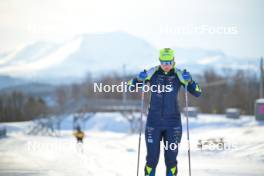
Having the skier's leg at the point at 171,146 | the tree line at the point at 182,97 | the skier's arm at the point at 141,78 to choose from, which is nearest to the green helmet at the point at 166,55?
the skier's arm at the point at 141,78

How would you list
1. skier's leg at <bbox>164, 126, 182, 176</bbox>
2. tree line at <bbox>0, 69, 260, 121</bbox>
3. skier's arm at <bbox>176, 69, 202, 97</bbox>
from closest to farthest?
skier's leg at <bbox>164, 126, 182, 176</bbox> < skier's arm at <bbox>176, 69, 202, 97</bbox> < tree line at <bbox>0, 69, 260, 121</bbox>

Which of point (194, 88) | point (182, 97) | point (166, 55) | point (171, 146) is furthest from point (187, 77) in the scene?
point (182, 97)

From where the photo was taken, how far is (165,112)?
595 cm

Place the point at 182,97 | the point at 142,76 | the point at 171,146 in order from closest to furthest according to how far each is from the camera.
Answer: the point at 171,146, the point at 142,76, the point at 182,97

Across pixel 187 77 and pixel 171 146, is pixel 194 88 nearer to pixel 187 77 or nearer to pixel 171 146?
pixel 187 77

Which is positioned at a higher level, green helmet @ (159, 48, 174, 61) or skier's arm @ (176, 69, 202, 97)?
green helmet @ (159, 48, 174, 61)

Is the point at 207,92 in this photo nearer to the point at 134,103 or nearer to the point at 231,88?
the point at 231,88

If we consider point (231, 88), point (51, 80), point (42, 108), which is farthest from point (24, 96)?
point (51, 80)

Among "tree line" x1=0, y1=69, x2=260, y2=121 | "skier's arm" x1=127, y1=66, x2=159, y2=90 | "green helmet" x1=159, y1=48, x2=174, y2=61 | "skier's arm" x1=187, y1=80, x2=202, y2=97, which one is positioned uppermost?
"green helmet" x1=159, y1=48, x2=174, y2=61

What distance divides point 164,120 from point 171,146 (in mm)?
387

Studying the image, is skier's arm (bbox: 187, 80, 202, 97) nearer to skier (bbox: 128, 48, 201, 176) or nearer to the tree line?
skier (bbox: 128, 48, 201, 176)

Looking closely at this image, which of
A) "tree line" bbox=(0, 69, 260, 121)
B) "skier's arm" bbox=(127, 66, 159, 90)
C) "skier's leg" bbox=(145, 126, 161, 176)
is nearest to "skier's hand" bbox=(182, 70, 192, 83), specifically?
"skier's arm" bbox=(127, 66, 159, 90)

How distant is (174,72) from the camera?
6.18 metres

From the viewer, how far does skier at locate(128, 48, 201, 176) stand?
5945 mm
